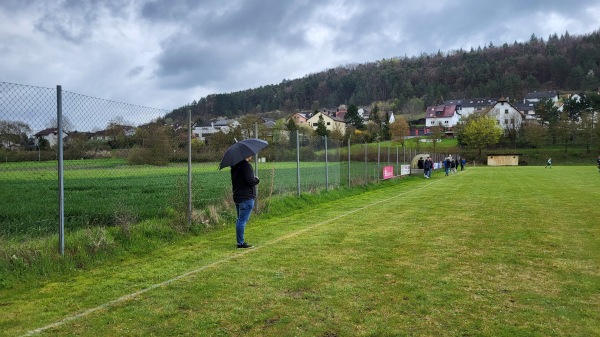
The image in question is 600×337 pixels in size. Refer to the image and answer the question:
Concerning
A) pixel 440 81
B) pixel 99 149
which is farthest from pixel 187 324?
pixel 440 81

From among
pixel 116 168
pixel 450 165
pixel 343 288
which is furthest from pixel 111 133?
pixel 450 165

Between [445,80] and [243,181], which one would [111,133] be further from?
[445,80]

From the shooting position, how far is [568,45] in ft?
560

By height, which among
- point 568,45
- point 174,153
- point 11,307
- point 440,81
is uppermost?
point 568,45

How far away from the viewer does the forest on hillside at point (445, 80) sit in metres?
146

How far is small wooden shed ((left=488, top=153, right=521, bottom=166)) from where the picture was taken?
70750 millimetres

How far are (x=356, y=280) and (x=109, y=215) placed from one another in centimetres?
664

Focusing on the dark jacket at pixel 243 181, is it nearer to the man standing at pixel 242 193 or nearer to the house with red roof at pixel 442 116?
the man standing at pixel 242 193

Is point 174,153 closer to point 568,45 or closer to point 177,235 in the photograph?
point 177,235

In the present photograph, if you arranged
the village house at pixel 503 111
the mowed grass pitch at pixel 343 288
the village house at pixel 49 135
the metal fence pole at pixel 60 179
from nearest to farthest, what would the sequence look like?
the mowed grass pitch at pixel 343 288
the metal fence pole at pixel 60 179
the village house at pixel 49 135
the village house at pixel 503 111

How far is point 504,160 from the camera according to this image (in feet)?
234

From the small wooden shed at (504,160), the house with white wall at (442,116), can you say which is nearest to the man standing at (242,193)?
the small wooden shed at (504,160)

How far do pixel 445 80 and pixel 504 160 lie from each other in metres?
104

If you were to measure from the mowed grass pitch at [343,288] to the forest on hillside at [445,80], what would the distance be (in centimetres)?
13502
